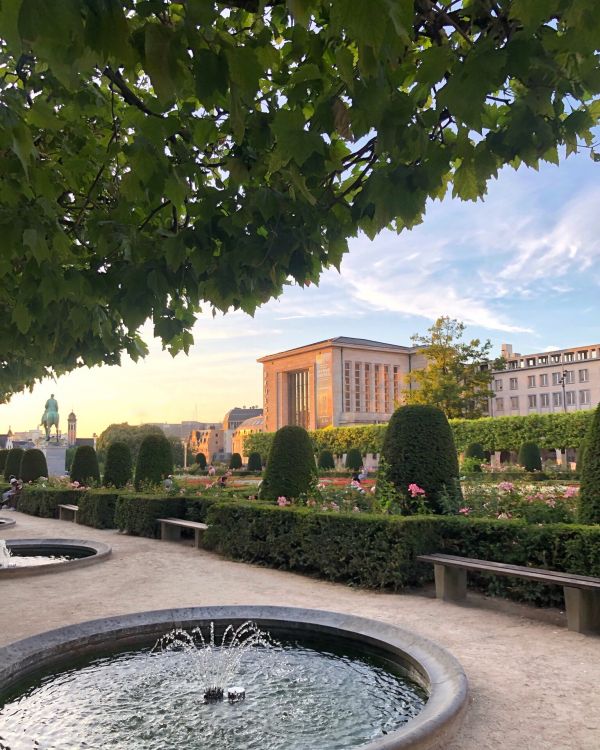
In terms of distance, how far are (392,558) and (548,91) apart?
600cm

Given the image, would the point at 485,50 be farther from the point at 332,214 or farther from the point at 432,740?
the point at 432,740

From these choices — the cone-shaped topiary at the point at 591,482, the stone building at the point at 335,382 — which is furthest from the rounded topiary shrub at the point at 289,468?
the stone building at the point at 335,382

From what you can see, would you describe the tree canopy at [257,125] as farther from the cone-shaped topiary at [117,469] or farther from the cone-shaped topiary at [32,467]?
the cone-shaped topiary at [32,467]

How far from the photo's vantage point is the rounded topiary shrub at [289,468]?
10789 millimetres

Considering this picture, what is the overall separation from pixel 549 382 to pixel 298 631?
73594mm

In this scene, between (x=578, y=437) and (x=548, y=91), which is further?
(x=578, y=437)

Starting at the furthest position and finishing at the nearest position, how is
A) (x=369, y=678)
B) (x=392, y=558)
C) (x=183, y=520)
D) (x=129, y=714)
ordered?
(x=183, y=520)
(x=392, y=558)
(x=369, y=678)
(x=129, y=714)

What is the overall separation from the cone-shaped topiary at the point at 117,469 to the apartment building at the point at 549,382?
178ft

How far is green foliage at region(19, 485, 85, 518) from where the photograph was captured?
17469 millimetres

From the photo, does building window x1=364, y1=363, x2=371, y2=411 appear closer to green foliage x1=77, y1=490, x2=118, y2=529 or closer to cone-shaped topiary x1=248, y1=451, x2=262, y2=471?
cone-shaped topiary x1=248, y1=451, x2=262, y2=471

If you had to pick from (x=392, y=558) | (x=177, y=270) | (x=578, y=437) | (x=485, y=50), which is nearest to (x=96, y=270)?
(x=177, y=270)

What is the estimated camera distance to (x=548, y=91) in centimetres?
248

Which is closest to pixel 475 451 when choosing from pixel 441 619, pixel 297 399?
pixel 441 619

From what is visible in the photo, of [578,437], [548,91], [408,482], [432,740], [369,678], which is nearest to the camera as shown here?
[548,91]
